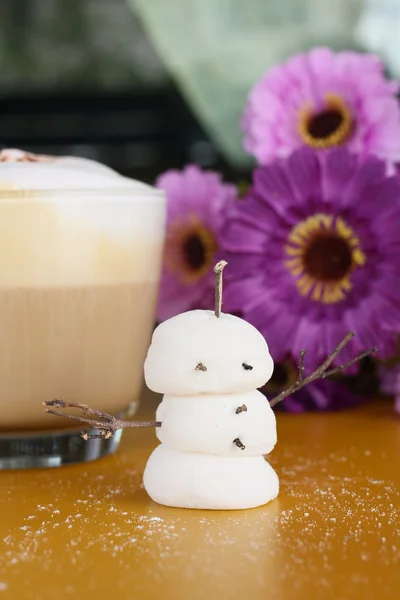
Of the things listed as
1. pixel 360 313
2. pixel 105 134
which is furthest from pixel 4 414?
pixel 105 134

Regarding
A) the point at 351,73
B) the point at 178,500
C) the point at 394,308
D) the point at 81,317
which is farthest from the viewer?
the point at 351,73

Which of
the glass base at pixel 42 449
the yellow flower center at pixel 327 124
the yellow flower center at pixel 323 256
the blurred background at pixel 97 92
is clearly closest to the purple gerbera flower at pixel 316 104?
the yellow flower center at pixel 327 124

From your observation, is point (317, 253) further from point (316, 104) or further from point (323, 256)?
point (316, 104)


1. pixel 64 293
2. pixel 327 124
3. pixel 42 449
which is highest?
pixel 327 124

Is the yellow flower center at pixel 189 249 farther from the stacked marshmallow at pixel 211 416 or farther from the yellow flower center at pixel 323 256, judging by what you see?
the stacked marshmallow at pixel 211 416

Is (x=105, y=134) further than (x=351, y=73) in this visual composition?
Yes

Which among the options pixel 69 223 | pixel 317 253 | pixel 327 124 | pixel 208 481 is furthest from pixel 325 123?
pixel 208 481

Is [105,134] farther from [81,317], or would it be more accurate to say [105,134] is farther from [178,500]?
[178,500]
